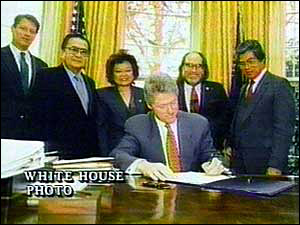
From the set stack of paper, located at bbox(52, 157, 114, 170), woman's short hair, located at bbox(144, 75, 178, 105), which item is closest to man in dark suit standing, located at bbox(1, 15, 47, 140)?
stack of paper, located at bbox(52, 157, 114, 170)

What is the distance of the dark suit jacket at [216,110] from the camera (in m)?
1.36

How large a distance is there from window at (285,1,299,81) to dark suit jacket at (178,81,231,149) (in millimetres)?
227

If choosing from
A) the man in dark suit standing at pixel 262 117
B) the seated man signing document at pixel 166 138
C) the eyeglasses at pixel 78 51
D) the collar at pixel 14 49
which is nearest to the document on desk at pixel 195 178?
the seated man signing document at pixel 166 138

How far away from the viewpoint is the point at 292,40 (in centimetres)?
137

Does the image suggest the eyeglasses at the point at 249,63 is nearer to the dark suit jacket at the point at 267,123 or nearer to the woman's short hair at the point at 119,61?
the dark suit jacket at the point at 267,123

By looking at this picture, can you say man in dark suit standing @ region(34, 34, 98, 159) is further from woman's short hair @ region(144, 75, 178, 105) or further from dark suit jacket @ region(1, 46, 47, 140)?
woman's short hair @ region(144, 75, 178, 105)

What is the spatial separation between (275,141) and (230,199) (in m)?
0.45

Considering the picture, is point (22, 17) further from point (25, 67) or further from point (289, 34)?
point (289, 34)

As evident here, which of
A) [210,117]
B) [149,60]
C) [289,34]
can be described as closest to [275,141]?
[210,117]

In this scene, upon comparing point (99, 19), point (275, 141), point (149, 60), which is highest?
point (99, 19)

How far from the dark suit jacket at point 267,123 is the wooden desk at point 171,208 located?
257 millimetres

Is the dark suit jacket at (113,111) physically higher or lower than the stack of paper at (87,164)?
higher

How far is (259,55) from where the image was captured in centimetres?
137

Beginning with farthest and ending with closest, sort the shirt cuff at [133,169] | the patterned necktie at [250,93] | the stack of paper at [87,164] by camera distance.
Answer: the patterned necktie at [250,93]
the shirt cuff at [133,169]
the stack of paper at [87,164]
